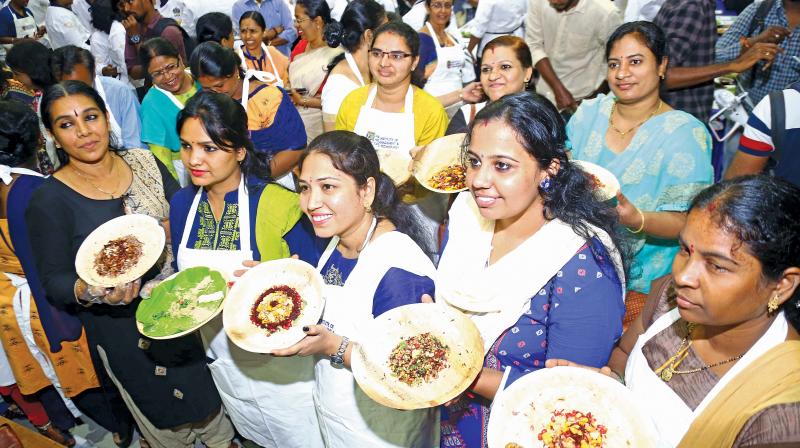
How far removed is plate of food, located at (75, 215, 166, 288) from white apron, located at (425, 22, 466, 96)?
10.5 ft

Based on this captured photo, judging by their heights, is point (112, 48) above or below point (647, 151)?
below

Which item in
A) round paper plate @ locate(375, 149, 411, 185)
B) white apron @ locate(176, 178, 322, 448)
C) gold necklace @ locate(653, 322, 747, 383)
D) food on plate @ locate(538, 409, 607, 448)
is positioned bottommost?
white apron @ locate(176, 178, 322, 448)

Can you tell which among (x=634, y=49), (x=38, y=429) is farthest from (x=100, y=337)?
(x=634, y=49)

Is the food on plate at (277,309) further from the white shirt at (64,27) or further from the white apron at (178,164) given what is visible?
the white shirt at (64,27)

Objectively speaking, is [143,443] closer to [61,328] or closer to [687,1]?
[61,328]

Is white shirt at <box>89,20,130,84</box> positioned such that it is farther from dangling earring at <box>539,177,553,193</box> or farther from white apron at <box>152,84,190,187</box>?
dangling earring at <box>539,177,553,193</box>

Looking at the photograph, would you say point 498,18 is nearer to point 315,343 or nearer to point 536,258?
point 536,258

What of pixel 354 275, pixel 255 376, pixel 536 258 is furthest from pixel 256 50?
pixel 536 258

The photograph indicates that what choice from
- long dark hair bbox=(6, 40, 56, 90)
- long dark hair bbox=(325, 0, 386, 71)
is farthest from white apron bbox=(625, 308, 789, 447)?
long dark hair bbox=(6, 40, 56, 90)

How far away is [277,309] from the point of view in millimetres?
2404

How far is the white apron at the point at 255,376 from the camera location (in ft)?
8.99

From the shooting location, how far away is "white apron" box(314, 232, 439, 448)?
223 centimetres

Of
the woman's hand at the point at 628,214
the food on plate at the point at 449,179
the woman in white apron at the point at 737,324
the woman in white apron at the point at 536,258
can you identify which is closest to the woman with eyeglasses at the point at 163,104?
the food on plate at the point at 449,179

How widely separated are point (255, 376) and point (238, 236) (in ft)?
2.41
